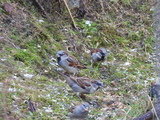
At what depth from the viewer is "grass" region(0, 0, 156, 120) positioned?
477 centimetres

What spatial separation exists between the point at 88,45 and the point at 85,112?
350 centimetres

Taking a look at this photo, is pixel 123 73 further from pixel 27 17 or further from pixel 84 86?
pixel 27 17

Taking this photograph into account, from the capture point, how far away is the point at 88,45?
775 centimetres

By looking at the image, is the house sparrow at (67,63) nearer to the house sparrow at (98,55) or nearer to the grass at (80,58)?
the grass at (80,58)

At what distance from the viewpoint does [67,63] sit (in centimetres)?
630

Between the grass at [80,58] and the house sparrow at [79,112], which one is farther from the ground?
the grass at [80,58]

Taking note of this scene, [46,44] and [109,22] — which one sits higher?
[109,22]

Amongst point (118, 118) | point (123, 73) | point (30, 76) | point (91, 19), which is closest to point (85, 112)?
point (118, 118)

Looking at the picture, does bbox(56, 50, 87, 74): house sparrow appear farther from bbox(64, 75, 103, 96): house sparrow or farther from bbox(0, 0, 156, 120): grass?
bbox(64, 75, 103, 96): house sparrow

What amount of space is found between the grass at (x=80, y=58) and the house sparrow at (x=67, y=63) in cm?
22

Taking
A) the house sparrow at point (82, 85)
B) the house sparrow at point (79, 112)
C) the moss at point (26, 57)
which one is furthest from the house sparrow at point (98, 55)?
the house sparrow at point (79, 112)

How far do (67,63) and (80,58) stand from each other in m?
0.91

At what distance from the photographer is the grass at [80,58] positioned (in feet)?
15.6

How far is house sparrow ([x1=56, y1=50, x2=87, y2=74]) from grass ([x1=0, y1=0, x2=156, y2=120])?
0.22 meters
